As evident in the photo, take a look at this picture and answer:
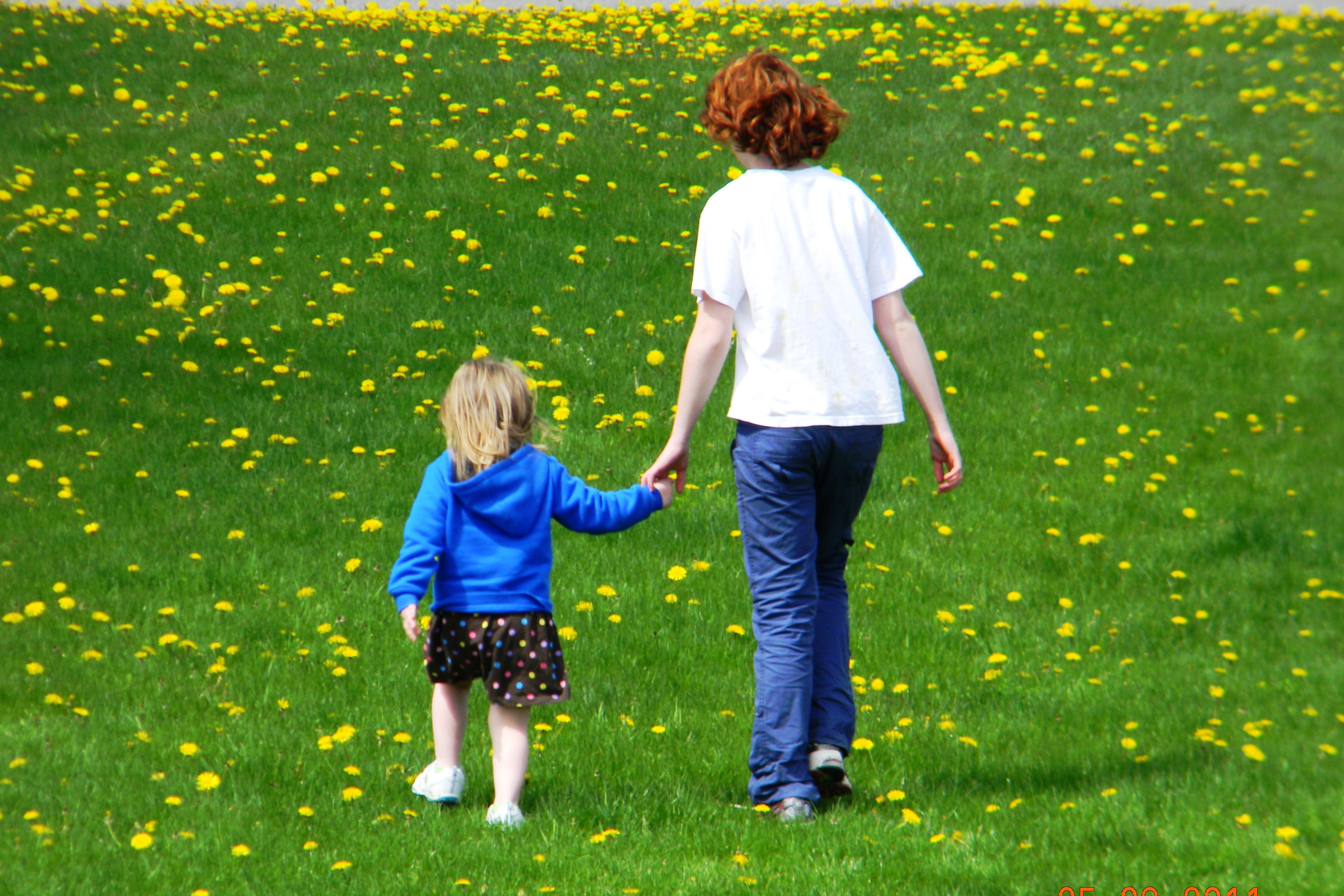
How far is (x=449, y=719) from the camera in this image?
3590 mm

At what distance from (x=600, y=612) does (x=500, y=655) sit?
5.98 ft

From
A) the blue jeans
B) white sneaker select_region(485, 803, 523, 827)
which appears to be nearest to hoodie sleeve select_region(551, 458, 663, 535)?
the blue jeans

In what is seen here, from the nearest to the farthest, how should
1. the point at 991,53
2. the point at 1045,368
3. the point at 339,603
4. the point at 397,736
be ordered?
the point at 397,736 < the point at 339,603 < the point at 1045,368 < the point at 991,53

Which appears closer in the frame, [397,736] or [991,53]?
[397,736]

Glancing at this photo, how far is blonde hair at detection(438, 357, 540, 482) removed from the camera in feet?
11.3

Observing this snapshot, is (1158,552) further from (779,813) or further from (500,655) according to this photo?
(500,655)

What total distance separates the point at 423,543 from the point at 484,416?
1.31ft

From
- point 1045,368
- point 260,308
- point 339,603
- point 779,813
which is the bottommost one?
point 779,813

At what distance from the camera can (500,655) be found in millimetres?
3453

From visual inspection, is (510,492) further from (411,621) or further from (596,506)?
(411,621)

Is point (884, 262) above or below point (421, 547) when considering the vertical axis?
above

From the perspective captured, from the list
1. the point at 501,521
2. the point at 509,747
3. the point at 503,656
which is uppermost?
the point at 501,521

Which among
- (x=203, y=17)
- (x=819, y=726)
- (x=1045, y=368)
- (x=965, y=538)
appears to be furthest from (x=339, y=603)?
(x=203, y=17)
